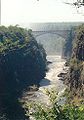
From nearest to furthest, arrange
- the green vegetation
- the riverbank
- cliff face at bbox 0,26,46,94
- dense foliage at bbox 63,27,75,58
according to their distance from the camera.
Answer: the green vegetation → the riverbank → cliff face at bbox 0,26,46,94 → dense foliage at bbox 63,27,75,58

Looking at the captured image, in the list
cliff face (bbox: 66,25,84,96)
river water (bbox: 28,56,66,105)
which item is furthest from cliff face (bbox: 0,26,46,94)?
cliff face (bbox: 66,25,84,96)

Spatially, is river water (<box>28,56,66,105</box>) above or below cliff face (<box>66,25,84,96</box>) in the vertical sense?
below

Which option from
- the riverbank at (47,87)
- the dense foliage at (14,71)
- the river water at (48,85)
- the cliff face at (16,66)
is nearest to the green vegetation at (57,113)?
the riverbank at (47,87)

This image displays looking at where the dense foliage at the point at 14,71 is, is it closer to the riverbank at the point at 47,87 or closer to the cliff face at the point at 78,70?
the riverbank at the point at 47,87

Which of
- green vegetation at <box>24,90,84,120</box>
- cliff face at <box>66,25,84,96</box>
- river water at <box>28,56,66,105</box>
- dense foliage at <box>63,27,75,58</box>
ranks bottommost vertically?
dense foliage at <box>63,27,75,58</box>

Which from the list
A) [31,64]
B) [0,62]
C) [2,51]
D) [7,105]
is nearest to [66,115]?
[7,105]

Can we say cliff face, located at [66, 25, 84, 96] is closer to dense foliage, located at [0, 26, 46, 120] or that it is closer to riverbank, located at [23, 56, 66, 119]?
riverbank, located at [23, 56, 66, 119]

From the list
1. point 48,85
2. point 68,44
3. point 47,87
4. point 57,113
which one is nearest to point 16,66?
point 48,85

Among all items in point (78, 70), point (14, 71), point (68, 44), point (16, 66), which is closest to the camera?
point (78, 70)

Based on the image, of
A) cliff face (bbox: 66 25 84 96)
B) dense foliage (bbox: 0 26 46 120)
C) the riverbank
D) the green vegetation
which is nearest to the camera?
the green vegetation

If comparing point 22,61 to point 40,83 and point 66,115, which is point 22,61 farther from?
point 66,115

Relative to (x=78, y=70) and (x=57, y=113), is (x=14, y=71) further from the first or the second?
(x=57, y=113)
